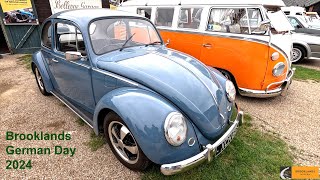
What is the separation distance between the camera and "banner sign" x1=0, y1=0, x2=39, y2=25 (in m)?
8.12

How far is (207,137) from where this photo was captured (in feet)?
7.83

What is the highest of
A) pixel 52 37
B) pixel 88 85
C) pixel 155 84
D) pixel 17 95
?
pixel 52 37

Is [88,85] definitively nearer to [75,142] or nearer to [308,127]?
[75,142]

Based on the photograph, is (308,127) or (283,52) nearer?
(308,127)

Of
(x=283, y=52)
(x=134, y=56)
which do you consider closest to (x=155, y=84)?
(x=134, y=56)

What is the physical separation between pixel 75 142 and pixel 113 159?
2.54 ft

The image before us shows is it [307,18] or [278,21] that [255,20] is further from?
[307,18]

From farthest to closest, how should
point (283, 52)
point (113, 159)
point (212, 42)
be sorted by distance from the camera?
point (212, 42), point (283, 52), point (113, 159)

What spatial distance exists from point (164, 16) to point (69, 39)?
3.07 metres

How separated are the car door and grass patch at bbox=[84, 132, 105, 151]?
44cm

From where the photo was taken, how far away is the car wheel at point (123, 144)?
244cm

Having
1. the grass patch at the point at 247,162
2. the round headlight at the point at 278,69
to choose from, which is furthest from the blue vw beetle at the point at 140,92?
the round headlight at the point at 278,69

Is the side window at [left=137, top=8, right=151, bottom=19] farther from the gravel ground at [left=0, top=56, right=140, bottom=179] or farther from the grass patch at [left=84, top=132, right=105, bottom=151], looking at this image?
the grass patch at [left=84, top=132, right=105, bottom=151]

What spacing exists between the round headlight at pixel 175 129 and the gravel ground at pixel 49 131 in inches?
33.7
